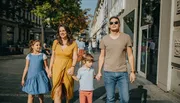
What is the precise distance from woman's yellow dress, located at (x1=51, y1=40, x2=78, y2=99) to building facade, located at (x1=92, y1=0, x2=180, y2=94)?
3.54 meters

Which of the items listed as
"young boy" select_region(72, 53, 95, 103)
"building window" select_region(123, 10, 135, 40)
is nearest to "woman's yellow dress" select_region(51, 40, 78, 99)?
"young boy" select_region(72, 53, 95, 103)

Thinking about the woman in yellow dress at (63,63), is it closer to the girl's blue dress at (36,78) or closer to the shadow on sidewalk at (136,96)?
the girl's blue dress at (36,78)

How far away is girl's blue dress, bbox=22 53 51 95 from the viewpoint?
5.19m

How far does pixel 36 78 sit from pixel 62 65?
0.68 metres

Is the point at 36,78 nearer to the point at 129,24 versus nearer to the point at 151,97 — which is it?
the point at 151,97

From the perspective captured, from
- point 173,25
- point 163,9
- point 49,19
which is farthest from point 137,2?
point 49,19

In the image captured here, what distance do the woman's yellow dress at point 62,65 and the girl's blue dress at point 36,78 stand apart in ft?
1.14

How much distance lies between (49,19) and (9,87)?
2043 centimetres

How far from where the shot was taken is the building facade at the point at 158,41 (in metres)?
7.50

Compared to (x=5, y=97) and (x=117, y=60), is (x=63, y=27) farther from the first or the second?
(x=5, y=97)

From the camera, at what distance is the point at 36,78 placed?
5.23m

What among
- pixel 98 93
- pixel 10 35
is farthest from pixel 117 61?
pixel 10 35

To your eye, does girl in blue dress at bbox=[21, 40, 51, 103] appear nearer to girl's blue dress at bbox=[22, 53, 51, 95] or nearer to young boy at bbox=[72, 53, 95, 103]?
girl's blue dress at bbox=[22, 53, 51, 95]

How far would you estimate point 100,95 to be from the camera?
721 cm
